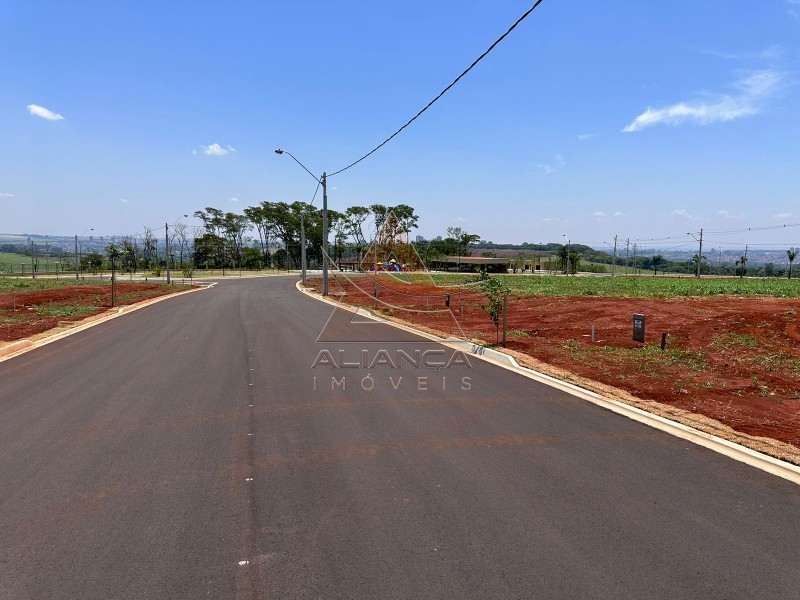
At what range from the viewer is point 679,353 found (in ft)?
44.1

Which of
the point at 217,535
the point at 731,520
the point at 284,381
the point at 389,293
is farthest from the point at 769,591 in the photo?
the point at 389,293

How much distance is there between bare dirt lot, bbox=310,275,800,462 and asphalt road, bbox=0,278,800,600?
2.24 metres

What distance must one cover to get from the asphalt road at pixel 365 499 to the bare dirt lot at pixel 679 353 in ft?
7.33

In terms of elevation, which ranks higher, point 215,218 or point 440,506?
point 215,218

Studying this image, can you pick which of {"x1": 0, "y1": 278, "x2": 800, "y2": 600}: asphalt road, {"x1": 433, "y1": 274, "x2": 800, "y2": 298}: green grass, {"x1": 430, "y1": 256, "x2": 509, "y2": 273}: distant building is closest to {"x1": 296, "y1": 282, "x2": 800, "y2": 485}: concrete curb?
{"x1": 0, "y1": 278, "x2": 800, "y2": 600}: asphalt road

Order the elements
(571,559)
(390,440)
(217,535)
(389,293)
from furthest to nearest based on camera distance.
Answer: (389,293)
(390,440)
(217,535)
(571,559)

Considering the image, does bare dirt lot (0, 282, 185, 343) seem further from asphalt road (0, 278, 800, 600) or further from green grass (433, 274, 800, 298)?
green grass (433, 274, 800, 298)

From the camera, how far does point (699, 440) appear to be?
675cm

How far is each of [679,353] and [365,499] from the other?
11.9 meters

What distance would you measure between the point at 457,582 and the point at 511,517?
3.82 ft

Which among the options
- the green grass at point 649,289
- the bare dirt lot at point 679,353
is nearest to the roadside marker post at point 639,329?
the bare dirt lot at point 679,353

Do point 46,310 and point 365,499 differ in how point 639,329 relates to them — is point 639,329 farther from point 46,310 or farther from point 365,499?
point 46,310

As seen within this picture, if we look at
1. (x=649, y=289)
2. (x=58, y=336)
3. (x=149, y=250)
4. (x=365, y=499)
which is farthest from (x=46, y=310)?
(x=149, y=250)

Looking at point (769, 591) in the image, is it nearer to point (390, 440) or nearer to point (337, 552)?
point (337, 552)
